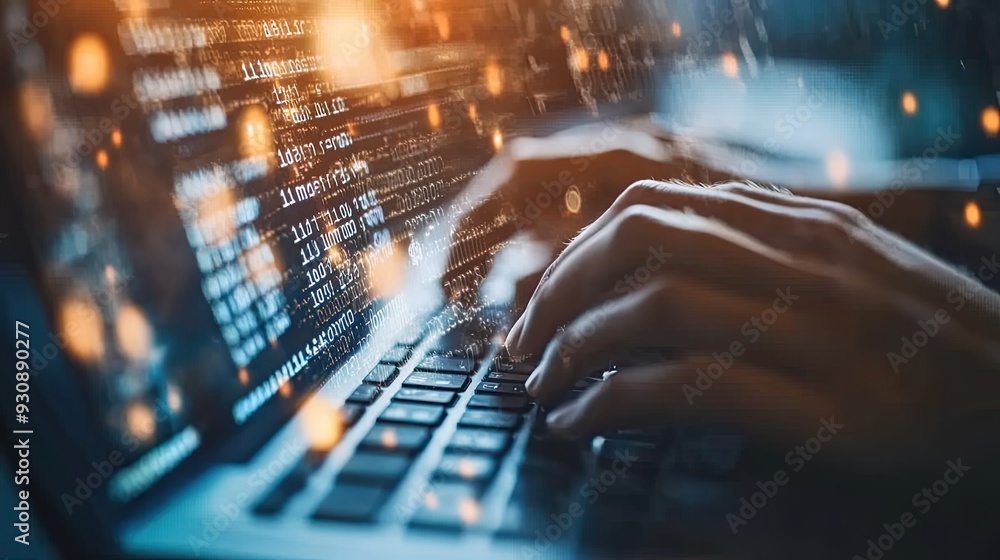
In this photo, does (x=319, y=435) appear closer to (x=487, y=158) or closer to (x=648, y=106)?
(x=487, y=158)

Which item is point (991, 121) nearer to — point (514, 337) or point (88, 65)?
point (514, 337)

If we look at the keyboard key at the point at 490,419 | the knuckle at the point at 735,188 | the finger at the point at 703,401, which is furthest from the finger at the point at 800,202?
the keyboard key at the point at 490,419

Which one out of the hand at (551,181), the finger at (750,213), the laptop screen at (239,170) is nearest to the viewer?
the laptop screen at (239,170)

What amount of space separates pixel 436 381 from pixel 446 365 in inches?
0.9

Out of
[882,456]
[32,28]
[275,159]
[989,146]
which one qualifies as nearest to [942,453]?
[882,456]

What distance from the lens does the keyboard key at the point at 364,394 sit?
0.43 m

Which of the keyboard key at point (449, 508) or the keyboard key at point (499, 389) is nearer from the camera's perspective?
the keyboard key at point (449, 508)

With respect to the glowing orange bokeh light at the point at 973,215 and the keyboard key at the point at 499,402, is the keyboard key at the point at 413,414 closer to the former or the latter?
the keyboard key at the point at 499,402

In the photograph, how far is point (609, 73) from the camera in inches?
21.5

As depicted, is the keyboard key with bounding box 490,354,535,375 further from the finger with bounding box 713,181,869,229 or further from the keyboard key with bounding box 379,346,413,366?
the finger with bounding box 713,181,869,229

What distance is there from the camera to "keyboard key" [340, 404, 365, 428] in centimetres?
41

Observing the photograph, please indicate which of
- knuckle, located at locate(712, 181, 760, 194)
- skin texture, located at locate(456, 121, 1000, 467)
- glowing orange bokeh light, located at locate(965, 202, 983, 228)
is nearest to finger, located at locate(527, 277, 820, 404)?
skin texture, located at locate(456, 121, 1000, 467)

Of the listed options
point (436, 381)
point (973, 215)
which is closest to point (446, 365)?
point (436, 381)

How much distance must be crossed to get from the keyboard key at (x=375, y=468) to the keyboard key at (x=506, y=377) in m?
0.11
